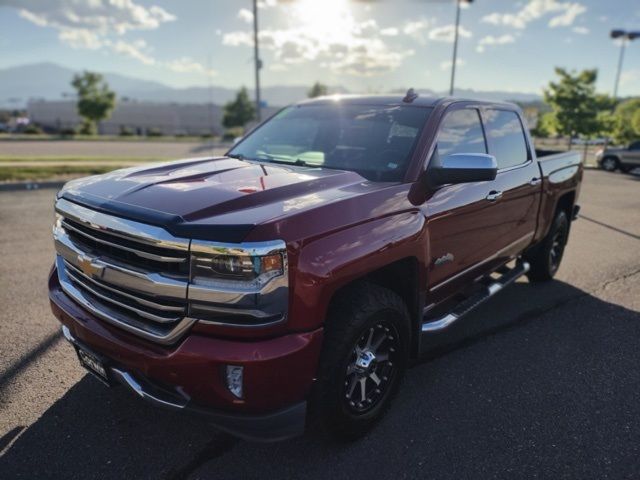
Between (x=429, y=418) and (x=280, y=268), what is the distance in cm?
158

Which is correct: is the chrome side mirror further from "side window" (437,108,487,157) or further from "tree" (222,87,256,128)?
"tree" (222,87,256,128)

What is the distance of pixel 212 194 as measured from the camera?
250 centimetres

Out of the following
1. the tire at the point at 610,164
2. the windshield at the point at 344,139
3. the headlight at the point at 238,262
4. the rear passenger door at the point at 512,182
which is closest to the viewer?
the headlight at the point at 238,262

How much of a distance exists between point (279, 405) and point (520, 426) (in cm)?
163

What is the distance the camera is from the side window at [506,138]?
4.22 meters

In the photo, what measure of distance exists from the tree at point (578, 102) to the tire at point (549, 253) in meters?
25.1

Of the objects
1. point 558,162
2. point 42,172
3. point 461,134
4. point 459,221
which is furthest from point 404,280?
point 42,172

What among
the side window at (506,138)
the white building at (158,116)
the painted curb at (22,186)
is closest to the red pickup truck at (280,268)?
the side window at (506,138)

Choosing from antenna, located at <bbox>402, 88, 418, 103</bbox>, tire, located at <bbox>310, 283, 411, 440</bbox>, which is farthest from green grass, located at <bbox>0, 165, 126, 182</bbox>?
tire, located at <bbox>310, 283, 411, 440</bbox>

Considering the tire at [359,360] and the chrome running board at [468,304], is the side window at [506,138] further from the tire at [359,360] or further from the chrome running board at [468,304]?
the tire at [359,360]

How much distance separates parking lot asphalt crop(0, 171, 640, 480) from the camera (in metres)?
2.59

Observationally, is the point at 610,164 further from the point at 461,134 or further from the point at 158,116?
the point at 158,116

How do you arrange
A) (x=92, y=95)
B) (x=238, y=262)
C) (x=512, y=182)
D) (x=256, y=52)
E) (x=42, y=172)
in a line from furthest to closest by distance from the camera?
(x=92, y=95)
(x=256, y=52)
(x=42, y=172)
(x=512, y=182)
(x=238, y=262)

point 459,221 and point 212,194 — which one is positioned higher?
point 212,194
